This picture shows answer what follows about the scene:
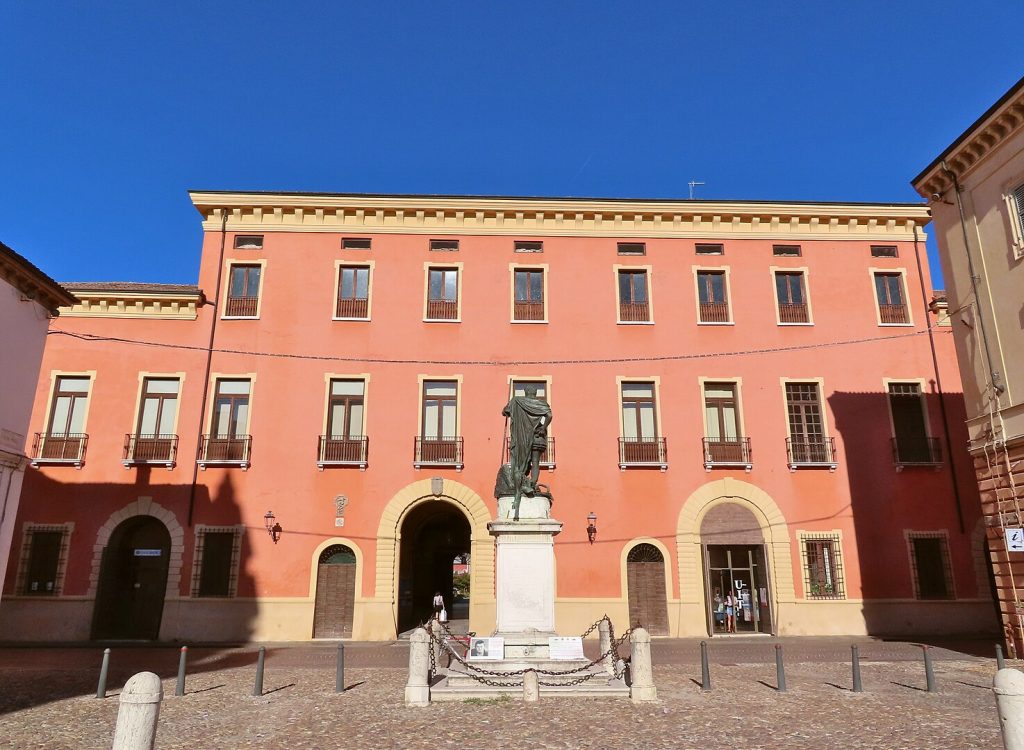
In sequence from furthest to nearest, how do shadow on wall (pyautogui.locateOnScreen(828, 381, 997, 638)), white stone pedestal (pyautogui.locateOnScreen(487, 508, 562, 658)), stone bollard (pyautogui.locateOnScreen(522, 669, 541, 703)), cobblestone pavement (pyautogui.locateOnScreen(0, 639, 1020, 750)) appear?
shadow on wall (pyautogui.locateOnScreen(828, 381, 997, 638)), white stone pedestal (pyautogui.locateOnScreen(487, 508, 562, 658)), stone bollard (pyautogui.locateOnScreen(522, 669, 541, 703)), cobblestone pavement (pyautogui.locateOnScreen(0, 639, 1020, 750))

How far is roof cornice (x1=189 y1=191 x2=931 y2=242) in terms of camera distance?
2442 cm

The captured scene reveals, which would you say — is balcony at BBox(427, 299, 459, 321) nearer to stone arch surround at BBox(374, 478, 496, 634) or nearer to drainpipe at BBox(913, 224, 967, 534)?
stone arch surround at BBox(374, 478, 496, 634)

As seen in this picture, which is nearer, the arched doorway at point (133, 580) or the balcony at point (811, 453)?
the arched doorway at point (133, 580)

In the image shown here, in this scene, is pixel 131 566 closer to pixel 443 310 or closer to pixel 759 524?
pixel 443 310

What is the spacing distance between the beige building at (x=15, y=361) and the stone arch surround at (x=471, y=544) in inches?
401

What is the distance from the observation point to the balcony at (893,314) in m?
24.3

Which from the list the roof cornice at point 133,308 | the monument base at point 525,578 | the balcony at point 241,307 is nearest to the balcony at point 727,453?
the monument base at point 525,578

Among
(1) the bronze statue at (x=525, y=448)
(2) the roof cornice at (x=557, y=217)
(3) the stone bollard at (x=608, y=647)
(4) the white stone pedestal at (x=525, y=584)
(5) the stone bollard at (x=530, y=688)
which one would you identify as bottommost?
(5) the stone bollard at (x=530, y=688)

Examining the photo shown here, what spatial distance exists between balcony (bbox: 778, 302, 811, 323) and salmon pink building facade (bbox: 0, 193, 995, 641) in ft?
0.50

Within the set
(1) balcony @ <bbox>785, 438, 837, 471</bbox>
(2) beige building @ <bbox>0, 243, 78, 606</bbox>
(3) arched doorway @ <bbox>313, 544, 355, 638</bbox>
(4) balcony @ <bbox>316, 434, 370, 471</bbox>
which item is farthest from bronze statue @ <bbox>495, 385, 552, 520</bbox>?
(1) balcony @ <bbox>785, 438, 837, 471</bbox>

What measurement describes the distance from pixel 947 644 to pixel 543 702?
47.2ft

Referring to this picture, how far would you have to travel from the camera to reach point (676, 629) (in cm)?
2131

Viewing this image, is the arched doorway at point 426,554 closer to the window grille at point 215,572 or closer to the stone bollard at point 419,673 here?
the window grille at point 215,572

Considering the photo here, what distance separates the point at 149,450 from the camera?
2217 centimetres
